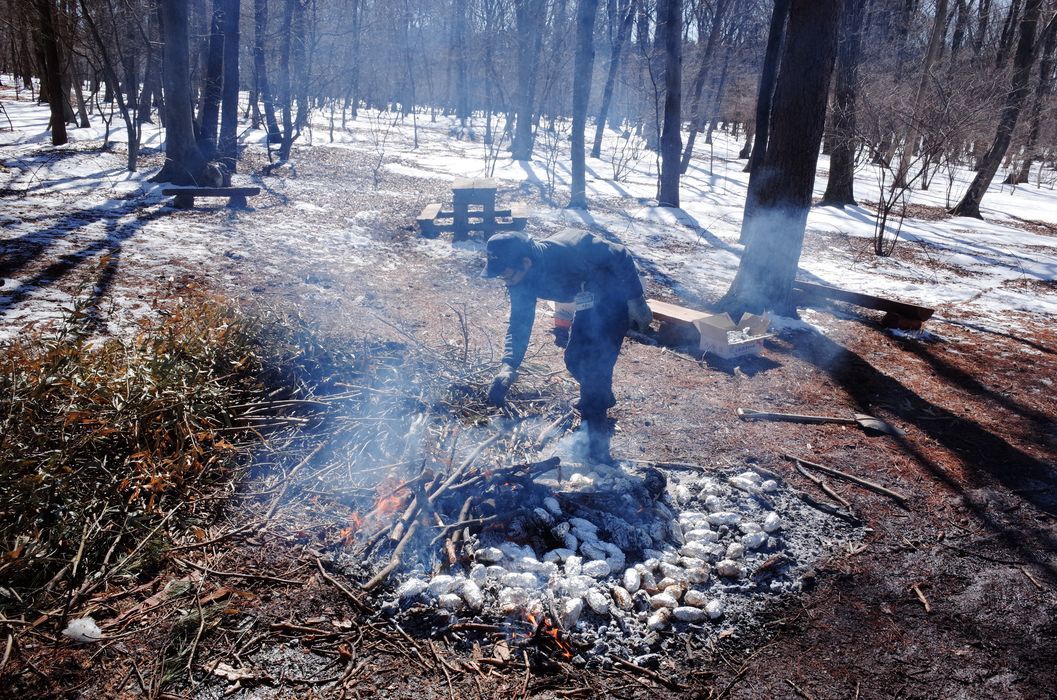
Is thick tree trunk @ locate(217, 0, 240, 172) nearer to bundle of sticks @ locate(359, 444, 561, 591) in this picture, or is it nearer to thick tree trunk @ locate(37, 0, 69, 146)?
thick tree trunk @ locate(37, 0, 69, 146)

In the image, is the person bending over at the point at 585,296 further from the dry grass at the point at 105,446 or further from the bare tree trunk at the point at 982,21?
the bare tree trunk at the point at 982,21

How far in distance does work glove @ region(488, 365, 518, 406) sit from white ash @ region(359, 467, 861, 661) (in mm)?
903

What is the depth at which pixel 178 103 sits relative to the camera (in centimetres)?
1078

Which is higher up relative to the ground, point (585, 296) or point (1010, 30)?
point (1010, 30)

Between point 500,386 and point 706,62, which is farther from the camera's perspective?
point 706,62

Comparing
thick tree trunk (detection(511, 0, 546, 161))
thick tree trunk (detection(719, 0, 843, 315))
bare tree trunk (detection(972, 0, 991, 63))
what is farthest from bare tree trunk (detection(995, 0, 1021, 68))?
thick tree trunk (detection(719, 0, 843, 315))

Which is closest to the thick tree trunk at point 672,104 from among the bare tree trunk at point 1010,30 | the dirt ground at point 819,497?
the dirt ground at point 819,497

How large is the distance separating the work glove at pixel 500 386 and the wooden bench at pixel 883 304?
4606 mm

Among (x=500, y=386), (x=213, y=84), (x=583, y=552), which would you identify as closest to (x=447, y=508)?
(x=583, y=552)

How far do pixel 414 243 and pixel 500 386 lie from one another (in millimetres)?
5606

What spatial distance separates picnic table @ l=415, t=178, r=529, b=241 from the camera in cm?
985

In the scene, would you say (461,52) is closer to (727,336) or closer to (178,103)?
(178,103)

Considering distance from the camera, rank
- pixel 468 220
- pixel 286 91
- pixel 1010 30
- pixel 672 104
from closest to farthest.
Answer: pixel 468 220, pixel 672 104, pixel 286 91, pixel 1010 30

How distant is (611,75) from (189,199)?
791 inches
